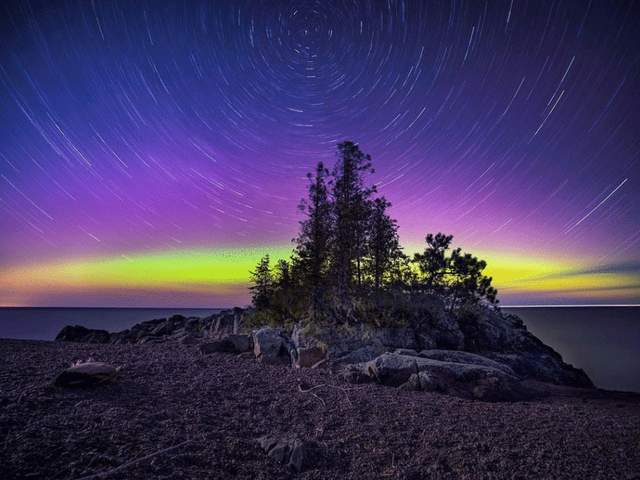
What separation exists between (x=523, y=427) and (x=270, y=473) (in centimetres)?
491

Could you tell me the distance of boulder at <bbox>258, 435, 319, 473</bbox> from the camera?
509 centimetres

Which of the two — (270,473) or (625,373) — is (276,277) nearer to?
(270,473)

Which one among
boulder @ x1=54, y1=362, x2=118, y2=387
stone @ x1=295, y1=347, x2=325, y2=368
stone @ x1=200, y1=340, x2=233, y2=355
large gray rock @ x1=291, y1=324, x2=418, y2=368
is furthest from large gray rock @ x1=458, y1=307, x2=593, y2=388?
boulder @ x1=54, y1=362, x2=118, y2=387

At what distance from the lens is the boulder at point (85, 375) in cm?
707

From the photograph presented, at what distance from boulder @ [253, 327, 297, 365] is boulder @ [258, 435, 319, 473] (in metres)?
7.25

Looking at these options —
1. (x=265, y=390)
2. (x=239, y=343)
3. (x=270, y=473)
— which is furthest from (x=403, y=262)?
(x=270, y=473)

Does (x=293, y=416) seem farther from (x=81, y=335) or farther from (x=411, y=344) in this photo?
(x=81, y=335)

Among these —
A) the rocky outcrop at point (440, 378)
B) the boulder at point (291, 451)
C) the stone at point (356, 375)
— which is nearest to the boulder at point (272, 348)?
the stone at point (356, 375)

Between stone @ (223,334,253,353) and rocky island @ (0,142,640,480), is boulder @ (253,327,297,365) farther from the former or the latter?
stone @ (223,334,253,353)

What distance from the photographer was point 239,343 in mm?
14531

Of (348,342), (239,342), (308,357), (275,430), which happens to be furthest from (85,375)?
(348,342)

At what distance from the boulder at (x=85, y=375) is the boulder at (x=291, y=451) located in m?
3.98

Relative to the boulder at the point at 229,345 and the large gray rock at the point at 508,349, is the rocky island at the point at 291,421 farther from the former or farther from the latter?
the large gray rock at the point at 508,349

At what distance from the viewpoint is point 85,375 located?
725 cm
